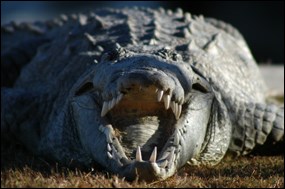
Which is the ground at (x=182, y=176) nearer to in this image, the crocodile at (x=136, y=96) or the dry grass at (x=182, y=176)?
the dry grass at (x=182, y=176)

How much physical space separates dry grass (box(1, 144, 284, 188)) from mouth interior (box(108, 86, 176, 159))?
28 centimetres

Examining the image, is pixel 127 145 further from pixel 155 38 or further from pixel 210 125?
pixel 155 38

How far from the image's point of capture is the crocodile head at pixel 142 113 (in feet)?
15.1

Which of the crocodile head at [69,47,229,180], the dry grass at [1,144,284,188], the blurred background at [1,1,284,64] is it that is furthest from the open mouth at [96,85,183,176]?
the blurred background at [1,1,284,64]

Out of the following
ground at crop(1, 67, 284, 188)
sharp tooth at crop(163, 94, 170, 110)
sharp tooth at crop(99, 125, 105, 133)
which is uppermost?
sharp tooth at crop(163, 94, 170, 110)

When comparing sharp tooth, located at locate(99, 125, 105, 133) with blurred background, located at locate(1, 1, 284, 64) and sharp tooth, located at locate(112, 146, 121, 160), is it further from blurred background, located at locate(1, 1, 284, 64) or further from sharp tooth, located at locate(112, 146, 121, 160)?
blurred background, located at locate(1, 1, 284, 64)

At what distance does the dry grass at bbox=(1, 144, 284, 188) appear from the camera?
417cm

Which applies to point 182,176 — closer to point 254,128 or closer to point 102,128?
point 102,128

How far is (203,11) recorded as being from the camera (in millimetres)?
24094

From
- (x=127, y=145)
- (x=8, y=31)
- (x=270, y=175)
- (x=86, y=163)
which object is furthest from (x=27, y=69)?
(x=270, y=175)

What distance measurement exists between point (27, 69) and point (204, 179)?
392cm

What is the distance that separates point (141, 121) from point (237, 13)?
19.5 meters

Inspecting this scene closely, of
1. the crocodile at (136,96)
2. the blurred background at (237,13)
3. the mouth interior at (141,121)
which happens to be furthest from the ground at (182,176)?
the blurred background at (237,13)

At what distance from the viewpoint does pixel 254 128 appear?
604cm
